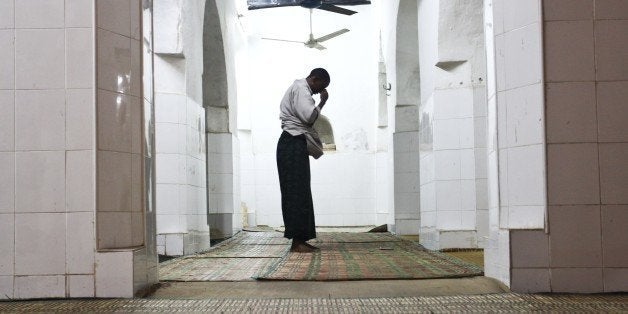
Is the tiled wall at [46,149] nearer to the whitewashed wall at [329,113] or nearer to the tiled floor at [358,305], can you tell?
the tiled floor at [358,305]

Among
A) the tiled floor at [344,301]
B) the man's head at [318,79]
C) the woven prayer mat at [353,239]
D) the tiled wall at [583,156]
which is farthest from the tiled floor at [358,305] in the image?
the woven prayer mat at [353,239]

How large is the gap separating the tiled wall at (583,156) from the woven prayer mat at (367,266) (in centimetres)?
81

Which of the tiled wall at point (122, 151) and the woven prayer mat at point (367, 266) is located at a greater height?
the tiled wall at point (122, 151)

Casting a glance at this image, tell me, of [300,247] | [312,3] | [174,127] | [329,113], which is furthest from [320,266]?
[329,113]

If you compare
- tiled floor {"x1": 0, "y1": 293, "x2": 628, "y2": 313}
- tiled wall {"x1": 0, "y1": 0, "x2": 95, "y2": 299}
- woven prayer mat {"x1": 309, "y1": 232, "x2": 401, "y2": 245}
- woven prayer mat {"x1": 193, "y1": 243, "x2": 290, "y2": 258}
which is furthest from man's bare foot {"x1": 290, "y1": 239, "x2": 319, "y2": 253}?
tiled wall {"x1": 0, "y1": 0, "x2": 95, "y2": 299}

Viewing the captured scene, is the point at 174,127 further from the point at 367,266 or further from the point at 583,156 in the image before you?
the point at 583,156

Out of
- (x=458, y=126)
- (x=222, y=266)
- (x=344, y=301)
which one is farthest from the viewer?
(x=458, y=126)

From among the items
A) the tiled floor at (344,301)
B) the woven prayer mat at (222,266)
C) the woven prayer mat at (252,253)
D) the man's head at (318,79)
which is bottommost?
the woven prayer mat at (252,253)

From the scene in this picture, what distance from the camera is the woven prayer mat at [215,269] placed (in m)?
4.21

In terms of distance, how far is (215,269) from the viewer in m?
4.75

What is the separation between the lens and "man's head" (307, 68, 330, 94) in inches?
240

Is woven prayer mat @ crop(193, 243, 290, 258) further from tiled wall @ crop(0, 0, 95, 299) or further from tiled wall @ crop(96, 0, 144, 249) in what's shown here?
tiled wall @ crop(0, 0, 95, 299)

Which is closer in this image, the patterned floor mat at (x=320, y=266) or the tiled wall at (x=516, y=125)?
the tiled wall at (x=516, y=125)

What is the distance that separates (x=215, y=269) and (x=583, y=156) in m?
2.68
